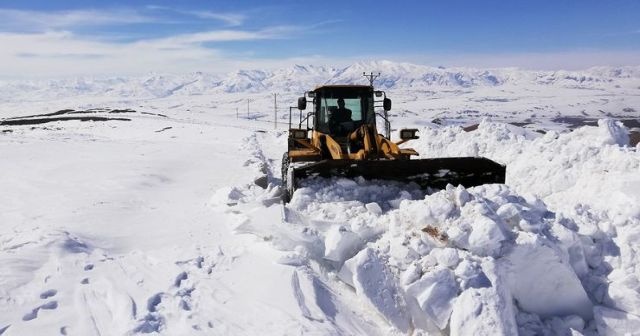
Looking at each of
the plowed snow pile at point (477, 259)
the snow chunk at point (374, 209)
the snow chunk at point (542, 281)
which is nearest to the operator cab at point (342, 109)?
the plowed snow pile at point (477, 259)

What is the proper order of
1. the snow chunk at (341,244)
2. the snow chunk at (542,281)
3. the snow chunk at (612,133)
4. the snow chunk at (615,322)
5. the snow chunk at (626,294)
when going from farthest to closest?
1. the snow chunk at (612,133)
2. the snow chunk at (341,244)
3. the snow chunk at (542,281)
4. the snow chunk at (626,294)
5. the snow chunk at (615,322)

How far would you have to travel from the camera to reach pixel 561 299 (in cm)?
414

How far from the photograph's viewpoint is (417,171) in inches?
283

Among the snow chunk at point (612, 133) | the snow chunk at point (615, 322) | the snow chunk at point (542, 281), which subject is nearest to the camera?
the snow chunk at point (615, 322)

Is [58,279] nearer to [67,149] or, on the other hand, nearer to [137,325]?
[137,325]

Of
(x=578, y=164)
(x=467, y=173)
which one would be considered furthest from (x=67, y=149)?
(x=578, y=164)

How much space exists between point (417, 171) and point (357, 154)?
4.62 feet

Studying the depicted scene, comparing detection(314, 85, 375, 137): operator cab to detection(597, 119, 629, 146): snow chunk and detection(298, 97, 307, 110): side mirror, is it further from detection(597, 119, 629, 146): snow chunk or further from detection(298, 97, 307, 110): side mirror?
detection(597, 119, 629, 146): snow chunk

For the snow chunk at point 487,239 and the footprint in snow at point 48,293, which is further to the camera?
the snow chunk at point 487,239

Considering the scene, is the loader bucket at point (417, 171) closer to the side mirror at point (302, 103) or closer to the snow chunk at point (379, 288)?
the side mirror at point (302, 103)

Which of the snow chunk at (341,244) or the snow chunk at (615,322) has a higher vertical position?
the snow chunk at (341,244)

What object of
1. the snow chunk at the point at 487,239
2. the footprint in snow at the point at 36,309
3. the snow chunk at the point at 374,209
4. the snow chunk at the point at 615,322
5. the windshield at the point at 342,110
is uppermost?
the windshield at the point at 342,110

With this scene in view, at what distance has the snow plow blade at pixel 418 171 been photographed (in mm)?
7074

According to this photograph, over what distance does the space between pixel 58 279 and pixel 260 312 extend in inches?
79.2
